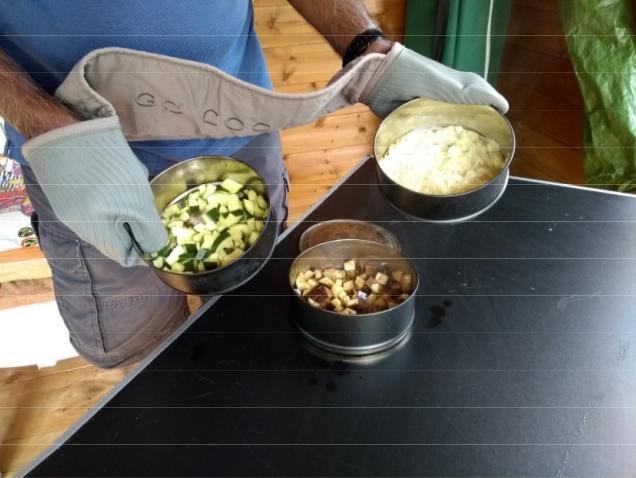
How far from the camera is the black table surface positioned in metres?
0.43

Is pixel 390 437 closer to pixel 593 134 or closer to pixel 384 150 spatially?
pixel 384 150

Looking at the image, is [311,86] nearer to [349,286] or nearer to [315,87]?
[315,87]

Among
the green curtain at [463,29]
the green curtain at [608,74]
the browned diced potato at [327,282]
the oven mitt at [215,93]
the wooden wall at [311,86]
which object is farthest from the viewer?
the wooden wall at [311,86]

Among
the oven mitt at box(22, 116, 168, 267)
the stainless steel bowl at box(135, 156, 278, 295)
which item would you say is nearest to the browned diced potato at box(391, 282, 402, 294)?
the stainless steel bowl at box(135, 156, 278, 295)

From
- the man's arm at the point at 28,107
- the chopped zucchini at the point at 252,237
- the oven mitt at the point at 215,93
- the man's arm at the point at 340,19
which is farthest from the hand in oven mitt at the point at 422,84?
the man's arm at the point at 28,107

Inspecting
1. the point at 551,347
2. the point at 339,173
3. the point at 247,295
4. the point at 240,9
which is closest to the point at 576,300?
the point at 551,347

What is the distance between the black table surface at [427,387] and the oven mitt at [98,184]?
0.42 ft

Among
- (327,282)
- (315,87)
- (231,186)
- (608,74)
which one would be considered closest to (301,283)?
(327,282)

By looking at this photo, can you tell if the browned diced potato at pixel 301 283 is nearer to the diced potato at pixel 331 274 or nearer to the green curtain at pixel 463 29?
the diced potato at pixel 331 274

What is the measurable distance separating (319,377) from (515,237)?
1.08ft

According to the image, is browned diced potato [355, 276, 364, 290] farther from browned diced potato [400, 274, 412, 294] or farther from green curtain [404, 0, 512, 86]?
green curtain [404, 0, 512, 86]

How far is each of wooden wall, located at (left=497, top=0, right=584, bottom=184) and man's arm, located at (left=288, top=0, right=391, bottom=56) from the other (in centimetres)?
49

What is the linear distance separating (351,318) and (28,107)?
1.22 ft

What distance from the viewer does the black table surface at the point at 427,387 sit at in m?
0.43
